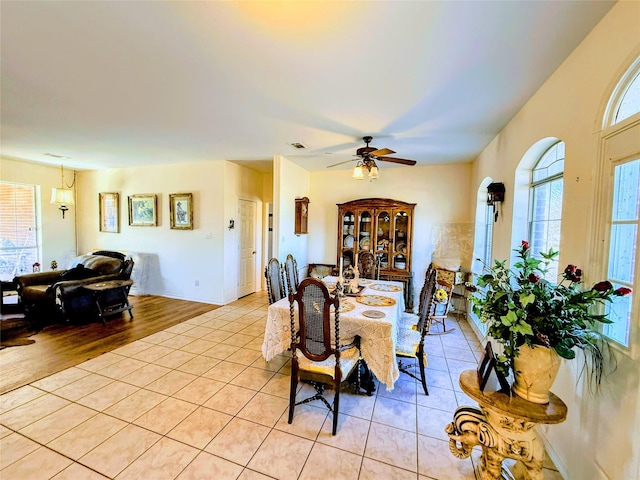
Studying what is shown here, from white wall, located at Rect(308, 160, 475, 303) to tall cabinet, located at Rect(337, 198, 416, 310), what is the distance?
0.30 m

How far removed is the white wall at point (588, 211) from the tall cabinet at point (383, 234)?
2818 millimetres

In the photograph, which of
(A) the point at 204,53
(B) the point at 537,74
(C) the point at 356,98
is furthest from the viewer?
(C) the point at 356,98

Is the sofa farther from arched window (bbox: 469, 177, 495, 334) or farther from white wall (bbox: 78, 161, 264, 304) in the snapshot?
arched window (bbox: 469, 177, 495, 334)

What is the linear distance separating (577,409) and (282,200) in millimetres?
3994

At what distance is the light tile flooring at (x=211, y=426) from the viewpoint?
1.62 meters

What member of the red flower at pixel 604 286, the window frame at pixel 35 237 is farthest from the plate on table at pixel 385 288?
the window frame at pixel 35 237

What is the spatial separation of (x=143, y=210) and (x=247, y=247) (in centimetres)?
219

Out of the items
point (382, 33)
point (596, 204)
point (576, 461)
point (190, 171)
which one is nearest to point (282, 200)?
point (190, 171)

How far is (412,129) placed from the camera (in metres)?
3.13

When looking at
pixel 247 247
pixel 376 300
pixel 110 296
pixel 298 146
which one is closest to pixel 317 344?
pixel 376 300

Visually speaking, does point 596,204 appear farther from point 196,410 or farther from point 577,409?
point 196,410

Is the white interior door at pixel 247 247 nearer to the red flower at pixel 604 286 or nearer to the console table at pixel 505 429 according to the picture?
the console table at pixel 505 429

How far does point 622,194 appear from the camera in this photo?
1346 mm

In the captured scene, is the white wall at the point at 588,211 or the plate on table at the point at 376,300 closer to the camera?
the white wall at the point at 588,211
